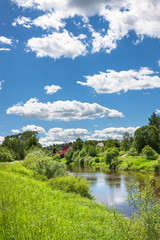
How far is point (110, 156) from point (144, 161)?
44.7 ft

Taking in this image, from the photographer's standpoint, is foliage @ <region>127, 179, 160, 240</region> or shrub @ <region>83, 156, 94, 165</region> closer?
foliage @ <region>127, 179, 160, 240</region>

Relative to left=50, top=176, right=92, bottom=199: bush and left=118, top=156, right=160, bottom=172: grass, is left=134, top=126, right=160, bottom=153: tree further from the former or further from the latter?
left=50, top=176, right=92, bottom=199: bush

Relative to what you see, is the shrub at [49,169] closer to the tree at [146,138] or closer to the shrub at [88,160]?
the tree at [146,138]

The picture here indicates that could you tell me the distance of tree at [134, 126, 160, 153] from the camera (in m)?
63.5

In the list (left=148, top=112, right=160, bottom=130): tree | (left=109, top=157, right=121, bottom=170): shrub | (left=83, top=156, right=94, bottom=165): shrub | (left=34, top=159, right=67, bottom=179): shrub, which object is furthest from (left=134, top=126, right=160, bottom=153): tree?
(left=34, top=159, right=67, bottom=179): shrub

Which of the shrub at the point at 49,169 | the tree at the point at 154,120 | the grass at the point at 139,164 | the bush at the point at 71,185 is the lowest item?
the grass at the point at 139,164

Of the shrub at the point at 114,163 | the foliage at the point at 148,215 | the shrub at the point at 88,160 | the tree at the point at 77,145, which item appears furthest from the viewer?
the tree at the point at 77,145

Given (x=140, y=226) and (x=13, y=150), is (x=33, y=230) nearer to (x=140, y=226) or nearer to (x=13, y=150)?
(x=140, y=226)

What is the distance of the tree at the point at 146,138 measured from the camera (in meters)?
63.5

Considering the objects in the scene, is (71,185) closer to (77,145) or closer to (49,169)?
(49,169)

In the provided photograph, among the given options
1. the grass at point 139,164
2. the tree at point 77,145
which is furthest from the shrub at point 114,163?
the tree at point 77,145

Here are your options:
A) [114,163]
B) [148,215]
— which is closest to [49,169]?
[148,215]

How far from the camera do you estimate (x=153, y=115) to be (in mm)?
99812

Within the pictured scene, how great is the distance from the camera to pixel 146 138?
65.1 m
